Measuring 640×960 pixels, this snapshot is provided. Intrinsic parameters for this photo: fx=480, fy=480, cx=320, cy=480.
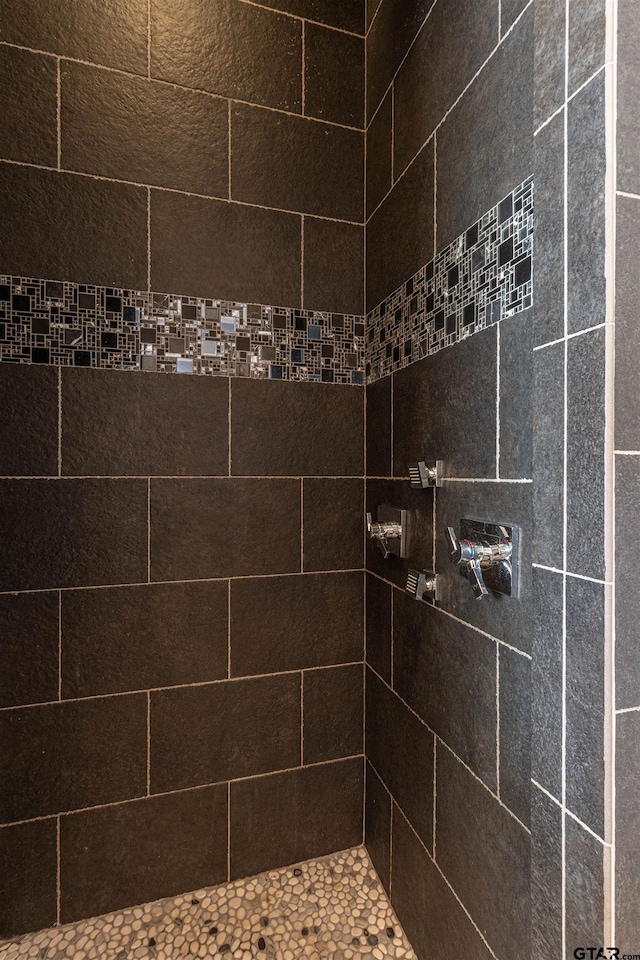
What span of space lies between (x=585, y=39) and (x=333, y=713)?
5.29 ft

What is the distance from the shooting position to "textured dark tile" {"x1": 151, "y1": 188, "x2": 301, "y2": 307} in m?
1.33

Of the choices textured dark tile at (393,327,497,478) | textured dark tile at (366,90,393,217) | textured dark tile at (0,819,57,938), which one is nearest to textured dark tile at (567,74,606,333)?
textured dark tile at (393,327,497,478)

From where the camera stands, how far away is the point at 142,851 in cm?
134

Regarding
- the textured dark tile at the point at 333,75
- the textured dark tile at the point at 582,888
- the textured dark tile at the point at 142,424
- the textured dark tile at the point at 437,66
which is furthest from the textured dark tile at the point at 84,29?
the textured dark tile at the point at 582,888

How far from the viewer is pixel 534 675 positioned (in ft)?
2.41

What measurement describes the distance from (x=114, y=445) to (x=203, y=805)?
41.8 inches

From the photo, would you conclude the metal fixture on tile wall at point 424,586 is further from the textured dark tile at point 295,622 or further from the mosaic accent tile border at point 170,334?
the mosaic accent tile border at point 170,334

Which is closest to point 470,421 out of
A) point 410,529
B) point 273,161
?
point 410,529

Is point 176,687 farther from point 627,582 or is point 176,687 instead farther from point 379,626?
point 627,582

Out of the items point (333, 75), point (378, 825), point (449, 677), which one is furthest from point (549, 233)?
point (378, 825)

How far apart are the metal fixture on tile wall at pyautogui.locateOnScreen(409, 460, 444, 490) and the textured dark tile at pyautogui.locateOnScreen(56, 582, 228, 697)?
2.18 feet

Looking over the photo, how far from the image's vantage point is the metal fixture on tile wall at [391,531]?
126 cm

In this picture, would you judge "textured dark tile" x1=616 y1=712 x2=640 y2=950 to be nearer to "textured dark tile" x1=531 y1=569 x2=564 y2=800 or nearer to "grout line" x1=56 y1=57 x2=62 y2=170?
"textured dark tile" x1=531 y1=569 x2=564 y2=800

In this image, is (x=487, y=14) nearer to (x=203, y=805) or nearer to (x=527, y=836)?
(x=527, y=836)
